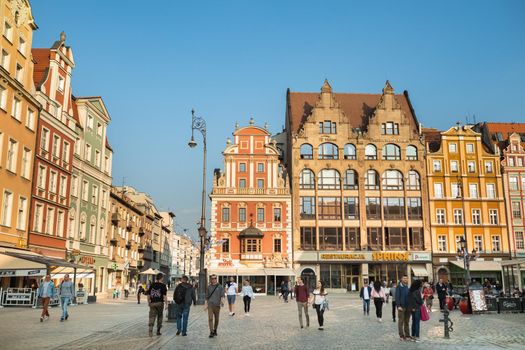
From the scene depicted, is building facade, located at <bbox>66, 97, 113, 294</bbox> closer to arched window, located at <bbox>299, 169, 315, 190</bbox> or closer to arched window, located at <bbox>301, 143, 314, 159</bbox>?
arched window, located at <bbox>299, 169, 315, 190</bbox>

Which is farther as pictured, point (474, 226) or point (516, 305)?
point (474, 226)

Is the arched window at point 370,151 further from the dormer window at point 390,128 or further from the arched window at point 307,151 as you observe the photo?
the arched window at point 307,151

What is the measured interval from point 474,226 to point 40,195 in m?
46.1

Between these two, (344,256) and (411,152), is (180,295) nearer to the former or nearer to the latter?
(344,256)

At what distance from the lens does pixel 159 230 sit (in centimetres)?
9656

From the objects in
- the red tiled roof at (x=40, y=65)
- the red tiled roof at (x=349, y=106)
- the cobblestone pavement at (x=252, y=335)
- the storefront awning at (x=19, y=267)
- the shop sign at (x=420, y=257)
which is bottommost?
the cobblestone pavement at (x=252, y=335)

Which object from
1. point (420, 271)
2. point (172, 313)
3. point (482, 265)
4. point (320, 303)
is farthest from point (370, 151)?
point (320, 303)

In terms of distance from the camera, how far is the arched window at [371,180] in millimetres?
60469

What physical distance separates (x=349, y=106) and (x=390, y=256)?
20.1m

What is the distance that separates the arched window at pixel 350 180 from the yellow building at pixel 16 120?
3548 cm

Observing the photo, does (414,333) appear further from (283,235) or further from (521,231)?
(521,231)

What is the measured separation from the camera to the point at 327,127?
61719 mm

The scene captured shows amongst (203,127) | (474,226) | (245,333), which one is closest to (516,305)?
(245,333)

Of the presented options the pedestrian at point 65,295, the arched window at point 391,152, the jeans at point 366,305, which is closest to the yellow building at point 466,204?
the arched window at point 391,152
